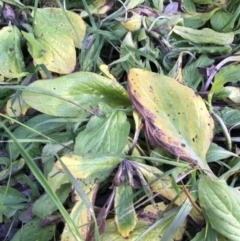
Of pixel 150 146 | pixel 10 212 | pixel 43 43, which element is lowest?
pixel 10 212

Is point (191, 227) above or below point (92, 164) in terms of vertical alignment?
below

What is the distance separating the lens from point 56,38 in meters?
0.89

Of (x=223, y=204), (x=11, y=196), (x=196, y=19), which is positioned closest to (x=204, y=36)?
(x=196, y=19)

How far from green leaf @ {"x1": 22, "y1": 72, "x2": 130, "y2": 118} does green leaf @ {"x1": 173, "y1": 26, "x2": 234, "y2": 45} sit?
239 mm

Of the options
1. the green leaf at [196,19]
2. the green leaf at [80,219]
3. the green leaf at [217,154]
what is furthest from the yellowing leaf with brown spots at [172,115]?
the green leaf at [196,19]

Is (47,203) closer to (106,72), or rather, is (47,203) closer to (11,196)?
(11,196)

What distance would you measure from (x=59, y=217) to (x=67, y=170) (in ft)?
0.49

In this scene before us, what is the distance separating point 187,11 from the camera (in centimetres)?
101

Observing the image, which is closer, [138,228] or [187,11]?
[138,228]

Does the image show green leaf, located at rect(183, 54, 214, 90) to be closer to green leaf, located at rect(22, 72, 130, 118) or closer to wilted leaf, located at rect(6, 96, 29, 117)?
green leaf, located at rect(22, 72, 130, 118)

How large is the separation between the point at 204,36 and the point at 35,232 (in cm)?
56

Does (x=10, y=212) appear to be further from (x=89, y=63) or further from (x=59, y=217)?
(x=89, y=63)

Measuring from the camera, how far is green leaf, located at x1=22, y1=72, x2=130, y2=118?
0.79m

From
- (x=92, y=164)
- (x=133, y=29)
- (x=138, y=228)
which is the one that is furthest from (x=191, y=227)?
(x=133, y=29)
